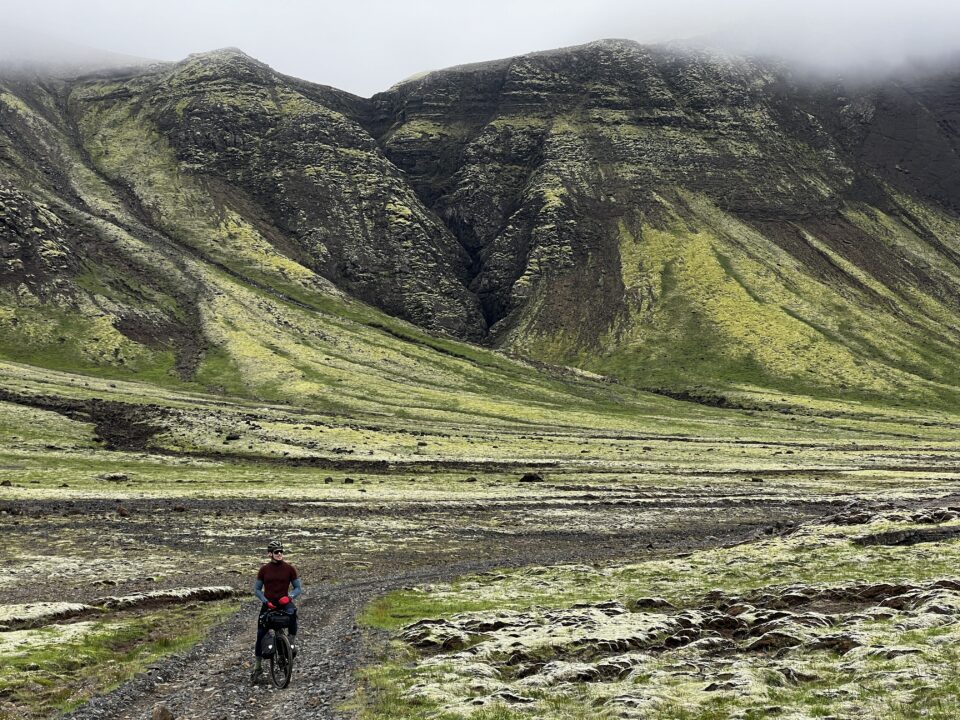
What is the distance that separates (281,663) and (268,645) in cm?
65

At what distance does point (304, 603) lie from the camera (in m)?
34.2

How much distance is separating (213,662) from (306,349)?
16964cm

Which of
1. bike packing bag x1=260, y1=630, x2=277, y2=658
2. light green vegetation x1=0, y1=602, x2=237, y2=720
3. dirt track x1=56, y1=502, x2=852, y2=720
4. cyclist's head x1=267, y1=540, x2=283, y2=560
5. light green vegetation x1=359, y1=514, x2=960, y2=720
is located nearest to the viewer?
light green vegetation x1=359, y1=514, x2=960, y2=720

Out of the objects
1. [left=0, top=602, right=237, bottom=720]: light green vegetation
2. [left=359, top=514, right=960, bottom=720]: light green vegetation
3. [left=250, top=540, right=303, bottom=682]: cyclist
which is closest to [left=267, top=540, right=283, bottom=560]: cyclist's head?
[left=250, top=540, right=303, bottom=682]: cyclist

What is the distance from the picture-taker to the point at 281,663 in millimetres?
20859

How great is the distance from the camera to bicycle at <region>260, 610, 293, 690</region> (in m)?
20.8

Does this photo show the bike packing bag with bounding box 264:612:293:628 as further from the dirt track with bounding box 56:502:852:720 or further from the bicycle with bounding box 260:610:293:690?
the dirt track with bounding box 56:502:852:720

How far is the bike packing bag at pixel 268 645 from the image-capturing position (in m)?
20.7

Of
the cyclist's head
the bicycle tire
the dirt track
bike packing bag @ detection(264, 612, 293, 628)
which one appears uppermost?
the cyclist's head

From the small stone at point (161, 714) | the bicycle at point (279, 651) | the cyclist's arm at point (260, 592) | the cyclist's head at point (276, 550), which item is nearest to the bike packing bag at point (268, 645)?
the bicycle at point (279, 651)

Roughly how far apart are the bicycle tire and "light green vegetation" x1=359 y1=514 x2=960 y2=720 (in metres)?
2.38

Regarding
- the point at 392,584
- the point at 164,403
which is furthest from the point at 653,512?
the point at 164,403

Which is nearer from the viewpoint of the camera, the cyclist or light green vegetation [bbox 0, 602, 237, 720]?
light green vegetation [bbox 0, 602, 237, 720]

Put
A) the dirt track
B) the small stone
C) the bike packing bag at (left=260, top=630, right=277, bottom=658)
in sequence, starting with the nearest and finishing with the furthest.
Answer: the small stone, the dirt track, the bike packing bag at (left=260, top=630, right=277, bottom=658)
